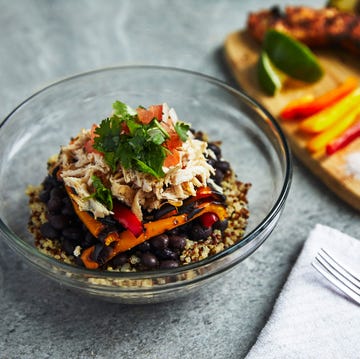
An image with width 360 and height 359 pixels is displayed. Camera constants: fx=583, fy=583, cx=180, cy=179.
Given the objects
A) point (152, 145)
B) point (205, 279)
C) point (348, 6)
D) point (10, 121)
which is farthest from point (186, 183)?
point (348, 6)

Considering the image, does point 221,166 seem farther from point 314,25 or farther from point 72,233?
point 314,25

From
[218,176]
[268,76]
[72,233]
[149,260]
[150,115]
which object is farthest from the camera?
[268,76]

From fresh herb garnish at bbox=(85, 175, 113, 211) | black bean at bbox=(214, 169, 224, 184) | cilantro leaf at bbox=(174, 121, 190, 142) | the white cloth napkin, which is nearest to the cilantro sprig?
cilantro leaf at bbox=(174, 121, 190, 142)

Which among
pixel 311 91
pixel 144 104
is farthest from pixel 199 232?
pixel 311 91

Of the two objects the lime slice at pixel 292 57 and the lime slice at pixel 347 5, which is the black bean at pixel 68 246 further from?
the lime slice at pixel 347 5

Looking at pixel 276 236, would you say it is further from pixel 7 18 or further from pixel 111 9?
pixel 7 18

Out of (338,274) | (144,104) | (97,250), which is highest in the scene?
(338,274)
